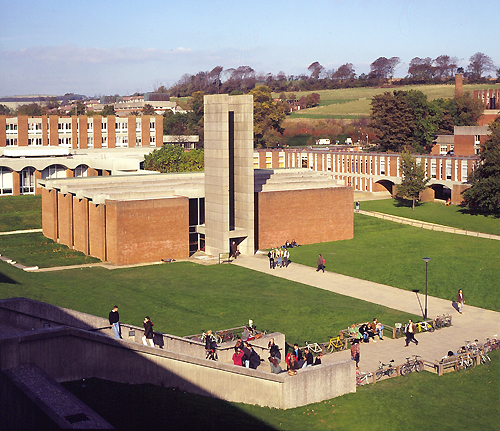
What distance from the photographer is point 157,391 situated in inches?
849

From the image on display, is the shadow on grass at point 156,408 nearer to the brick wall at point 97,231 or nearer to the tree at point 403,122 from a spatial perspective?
the brick wall at point 97,231

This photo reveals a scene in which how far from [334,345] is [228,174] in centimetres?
2031

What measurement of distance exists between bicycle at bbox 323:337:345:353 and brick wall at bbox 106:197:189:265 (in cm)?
1989

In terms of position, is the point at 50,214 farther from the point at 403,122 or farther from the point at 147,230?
the point at 403,122

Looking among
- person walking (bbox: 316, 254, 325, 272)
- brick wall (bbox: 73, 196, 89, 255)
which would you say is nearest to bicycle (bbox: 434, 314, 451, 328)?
person walking (bbox: 316, 254, 325, 272)

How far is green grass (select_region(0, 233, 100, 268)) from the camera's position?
45688mm

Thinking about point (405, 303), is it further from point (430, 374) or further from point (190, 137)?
point (190, 137)

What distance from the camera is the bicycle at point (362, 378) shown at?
24802 millimetres

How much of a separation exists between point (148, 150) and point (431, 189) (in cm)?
3854

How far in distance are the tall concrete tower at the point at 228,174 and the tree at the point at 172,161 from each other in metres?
33.4

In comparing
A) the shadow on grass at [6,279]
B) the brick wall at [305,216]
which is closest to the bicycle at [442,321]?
the brick wall at [305,216]

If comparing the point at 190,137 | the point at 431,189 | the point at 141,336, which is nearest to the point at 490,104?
the point at 190,137

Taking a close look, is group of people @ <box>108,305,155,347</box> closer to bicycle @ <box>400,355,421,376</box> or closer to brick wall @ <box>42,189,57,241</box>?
bicycle @ <box>400,355,421,376</box>

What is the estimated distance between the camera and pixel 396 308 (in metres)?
35.9
